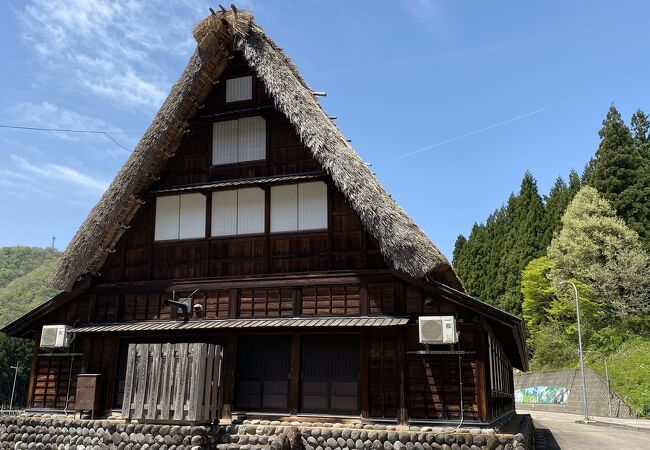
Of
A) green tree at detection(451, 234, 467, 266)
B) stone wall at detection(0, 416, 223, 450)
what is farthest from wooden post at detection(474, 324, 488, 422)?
green tree at detection(451, 234, 467, 266)

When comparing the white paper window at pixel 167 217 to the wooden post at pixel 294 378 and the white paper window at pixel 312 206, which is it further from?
the wooden post at pixel 294 378

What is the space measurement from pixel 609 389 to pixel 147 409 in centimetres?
2683

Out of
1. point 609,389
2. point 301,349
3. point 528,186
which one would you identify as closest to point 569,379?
point 609,389

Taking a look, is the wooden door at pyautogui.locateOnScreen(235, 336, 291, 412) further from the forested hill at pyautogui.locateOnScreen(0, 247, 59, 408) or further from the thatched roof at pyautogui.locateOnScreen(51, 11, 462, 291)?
the forested hill at pyautogui.locateOnScreen(0, 247, 59, 408)

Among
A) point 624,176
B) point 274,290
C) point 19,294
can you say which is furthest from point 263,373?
point 19,294

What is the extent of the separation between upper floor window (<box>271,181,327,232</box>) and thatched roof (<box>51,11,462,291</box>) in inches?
31.8

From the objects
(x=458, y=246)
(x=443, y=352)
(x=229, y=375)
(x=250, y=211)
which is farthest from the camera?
(x=458, y=246)

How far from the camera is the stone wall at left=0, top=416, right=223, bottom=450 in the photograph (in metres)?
10.5

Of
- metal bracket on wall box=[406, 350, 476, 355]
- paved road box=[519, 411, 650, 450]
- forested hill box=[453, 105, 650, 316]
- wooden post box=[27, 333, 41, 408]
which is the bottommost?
paved road box=[519, 411, 650, 450]

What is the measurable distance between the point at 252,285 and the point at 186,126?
4.57m

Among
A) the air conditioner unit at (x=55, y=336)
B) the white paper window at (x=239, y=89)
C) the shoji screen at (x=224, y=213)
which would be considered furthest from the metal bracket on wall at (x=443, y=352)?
the air conditioner unit at (x=55, y=336)

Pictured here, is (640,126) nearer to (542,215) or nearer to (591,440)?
(542,215)

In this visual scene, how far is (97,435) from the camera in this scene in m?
11.5

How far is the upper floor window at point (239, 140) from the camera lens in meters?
13.6
